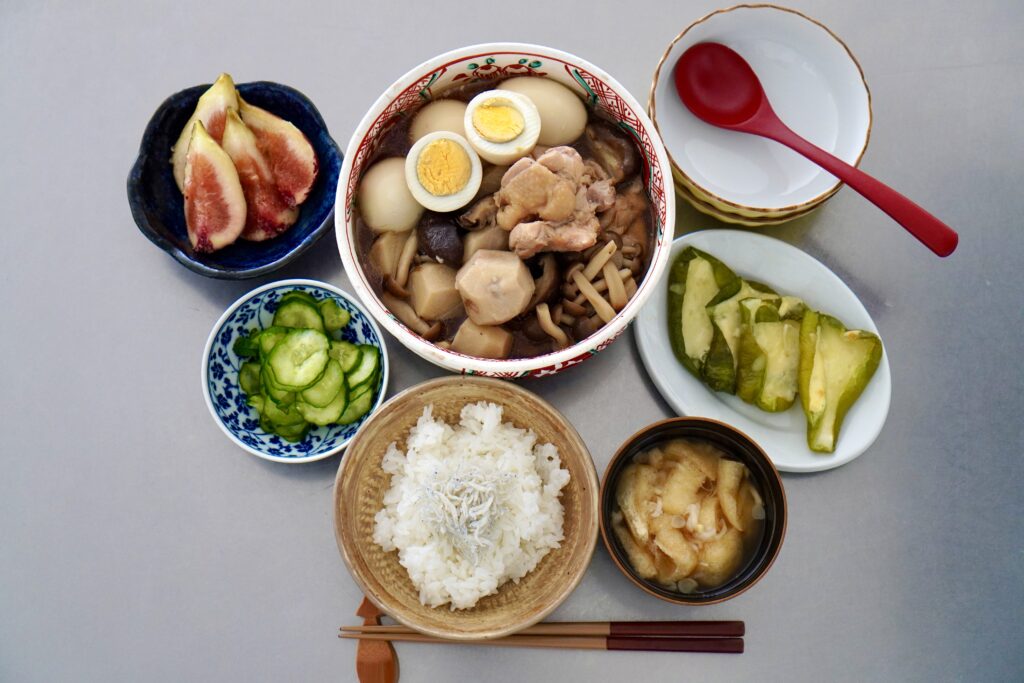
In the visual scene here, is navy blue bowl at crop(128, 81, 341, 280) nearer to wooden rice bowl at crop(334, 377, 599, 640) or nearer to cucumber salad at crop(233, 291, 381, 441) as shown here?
cucumber salad at crop(233, 291, 381, 441)

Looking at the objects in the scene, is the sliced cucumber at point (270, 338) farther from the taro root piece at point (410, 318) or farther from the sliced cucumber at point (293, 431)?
the taro root piece at point (410, 318)

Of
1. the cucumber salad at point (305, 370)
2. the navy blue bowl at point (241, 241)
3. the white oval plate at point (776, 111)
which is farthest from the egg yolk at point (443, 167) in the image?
the white oval plate at point (776, 111)

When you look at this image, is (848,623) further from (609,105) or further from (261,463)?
(261,463)

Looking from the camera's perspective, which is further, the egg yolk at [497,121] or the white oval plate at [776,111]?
the white oval plate at [776,111]

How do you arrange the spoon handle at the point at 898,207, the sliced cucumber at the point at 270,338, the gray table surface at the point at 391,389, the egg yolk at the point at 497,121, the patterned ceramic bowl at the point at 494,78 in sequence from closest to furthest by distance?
1. the patterned ceramic bowl at the point at 494,78
2. the egg yolk at the point at 497,121
3. the spoon handle at the point at 898,207
4. the sliced cucumber at the point at 270,338
5. the gray table surface at the point at 391,389

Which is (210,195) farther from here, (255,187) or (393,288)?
(393,288)

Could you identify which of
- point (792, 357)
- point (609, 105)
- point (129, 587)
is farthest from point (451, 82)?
point (129, 587)

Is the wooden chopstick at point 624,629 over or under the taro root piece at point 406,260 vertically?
under
